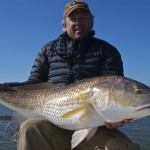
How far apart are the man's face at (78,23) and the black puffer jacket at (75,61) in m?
0.11

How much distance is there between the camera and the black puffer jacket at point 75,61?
16.3 ft

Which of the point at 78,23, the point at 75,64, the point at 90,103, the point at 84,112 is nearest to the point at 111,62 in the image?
the point at 75,64

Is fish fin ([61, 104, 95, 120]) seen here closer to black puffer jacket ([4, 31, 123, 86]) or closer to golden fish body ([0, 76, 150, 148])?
golden fish body ([0, 76, 150, 148])

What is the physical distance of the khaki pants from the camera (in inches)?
155

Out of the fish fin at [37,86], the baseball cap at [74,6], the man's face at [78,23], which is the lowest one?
the fish fin at [37,86]

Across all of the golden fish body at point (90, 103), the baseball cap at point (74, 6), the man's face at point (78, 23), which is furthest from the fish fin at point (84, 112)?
the baseball cap at point (74, 6)

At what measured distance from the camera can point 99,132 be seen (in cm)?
430

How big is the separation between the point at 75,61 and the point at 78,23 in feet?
2.41

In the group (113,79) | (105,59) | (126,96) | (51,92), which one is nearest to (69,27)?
(105,59)

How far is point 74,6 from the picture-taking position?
5.25m

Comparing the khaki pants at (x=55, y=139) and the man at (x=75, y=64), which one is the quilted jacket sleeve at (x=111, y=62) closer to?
the man at (x=75, y=64)

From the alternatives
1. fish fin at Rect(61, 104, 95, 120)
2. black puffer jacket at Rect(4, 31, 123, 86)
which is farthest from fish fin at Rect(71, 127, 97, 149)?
black puffer jacket at Rect(4, 31, 123, 86)

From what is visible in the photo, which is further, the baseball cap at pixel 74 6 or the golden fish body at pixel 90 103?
the baseball cap at pixel 74 6

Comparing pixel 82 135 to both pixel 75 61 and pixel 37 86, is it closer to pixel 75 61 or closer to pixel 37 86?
pixel 37 86
